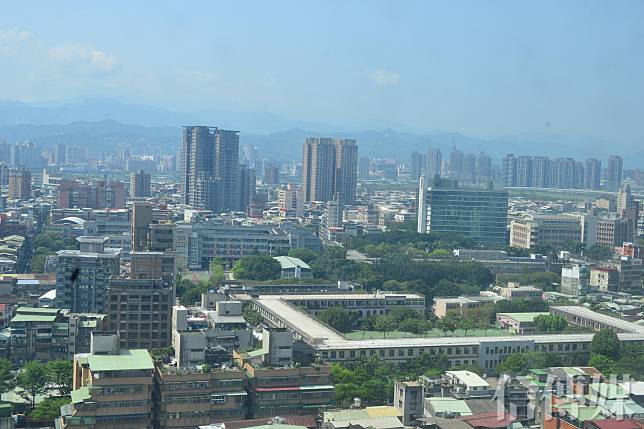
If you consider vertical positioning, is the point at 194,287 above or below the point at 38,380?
above

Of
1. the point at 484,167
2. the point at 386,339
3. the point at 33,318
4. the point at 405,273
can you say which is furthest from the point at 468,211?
the point at 484,167

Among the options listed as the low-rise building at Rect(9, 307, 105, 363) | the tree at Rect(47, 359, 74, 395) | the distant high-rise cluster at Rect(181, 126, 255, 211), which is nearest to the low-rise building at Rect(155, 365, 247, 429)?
the tree at Rect(47, 359, 74, 395)

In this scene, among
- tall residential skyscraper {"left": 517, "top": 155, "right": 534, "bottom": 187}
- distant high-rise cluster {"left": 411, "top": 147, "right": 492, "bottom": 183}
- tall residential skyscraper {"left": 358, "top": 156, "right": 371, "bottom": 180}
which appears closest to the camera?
distant high-rise cluster {"left": 411, "top": 147, "right": 492, "bottom": 183}

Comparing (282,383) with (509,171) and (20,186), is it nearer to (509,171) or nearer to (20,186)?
(20,186)

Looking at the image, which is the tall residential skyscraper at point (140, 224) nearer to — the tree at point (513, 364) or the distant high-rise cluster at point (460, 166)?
the tree at point (513, 364)

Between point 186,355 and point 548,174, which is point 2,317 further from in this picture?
point 548,174

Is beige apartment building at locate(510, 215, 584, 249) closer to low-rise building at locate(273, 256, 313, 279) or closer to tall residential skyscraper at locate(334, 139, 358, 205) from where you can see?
low-rise building at locate(273, 256, 313, 279)
